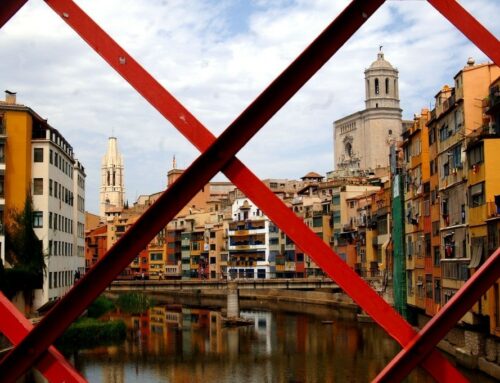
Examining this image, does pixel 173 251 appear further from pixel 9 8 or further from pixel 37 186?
pixel 9 8

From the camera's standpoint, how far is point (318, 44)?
2.19 metres

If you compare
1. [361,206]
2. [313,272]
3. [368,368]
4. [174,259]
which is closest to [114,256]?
[368,368]

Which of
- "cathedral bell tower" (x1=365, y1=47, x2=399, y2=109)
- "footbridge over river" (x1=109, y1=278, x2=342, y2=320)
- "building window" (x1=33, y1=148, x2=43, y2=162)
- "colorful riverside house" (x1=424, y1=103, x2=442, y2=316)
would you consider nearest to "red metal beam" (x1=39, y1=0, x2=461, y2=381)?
"colorful riverside house" (x1=424, y1=103, x2=442, y2=316)

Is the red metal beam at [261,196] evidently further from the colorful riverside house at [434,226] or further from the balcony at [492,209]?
the colorful riverside house at [434,226]

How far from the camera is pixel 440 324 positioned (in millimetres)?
2141

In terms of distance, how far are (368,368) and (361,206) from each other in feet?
107

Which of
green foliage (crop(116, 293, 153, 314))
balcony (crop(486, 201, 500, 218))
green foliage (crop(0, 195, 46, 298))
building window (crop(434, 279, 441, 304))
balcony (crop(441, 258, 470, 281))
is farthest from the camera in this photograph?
green foliage (crop(116, 293, 153, 314))

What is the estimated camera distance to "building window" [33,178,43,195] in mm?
32031

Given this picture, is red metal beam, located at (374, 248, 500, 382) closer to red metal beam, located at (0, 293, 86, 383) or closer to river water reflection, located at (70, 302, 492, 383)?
red metal beam, located at (0, 293, 86, 383)

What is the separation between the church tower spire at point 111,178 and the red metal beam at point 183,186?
6729 inches

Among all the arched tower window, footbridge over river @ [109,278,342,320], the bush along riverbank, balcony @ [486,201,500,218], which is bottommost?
the bush along riverbank

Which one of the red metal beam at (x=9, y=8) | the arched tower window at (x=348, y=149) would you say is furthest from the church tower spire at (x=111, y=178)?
the red metal beam at (x=9, y=8)

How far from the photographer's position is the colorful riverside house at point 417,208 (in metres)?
30.2

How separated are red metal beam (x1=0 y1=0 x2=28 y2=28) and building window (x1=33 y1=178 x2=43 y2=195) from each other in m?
31.0
